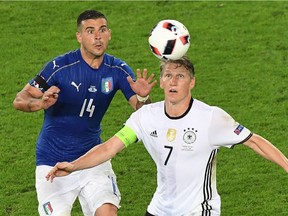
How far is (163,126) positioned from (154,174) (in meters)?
4.58

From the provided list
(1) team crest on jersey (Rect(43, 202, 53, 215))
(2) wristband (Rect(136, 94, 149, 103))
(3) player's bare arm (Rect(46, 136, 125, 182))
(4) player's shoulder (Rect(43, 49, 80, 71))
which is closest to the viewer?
(3) player's bare arm (Rect(46, 136, 125, 182))

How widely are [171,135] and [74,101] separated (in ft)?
6.75

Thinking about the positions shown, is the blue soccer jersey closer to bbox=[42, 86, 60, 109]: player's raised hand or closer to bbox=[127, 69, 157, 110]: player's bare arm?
bbox=[127, 69, 157, 110]: player's bare arm

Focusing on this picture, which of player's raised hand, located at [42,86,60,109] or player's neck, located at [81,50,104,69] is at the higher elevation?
player's neck, located at [81,50,104,69]

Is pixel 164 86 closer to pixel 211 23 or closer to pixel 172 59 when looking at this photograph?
pixel 172 59

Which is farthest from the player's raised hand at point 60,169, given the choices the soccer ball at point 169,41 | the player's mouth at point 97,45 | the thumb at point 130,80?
the player's mouth at point 97,45

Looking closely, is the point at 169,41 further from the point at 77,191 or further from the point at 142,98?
the point at 77,191

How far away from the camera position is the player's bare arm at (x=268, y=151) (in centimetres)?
1102

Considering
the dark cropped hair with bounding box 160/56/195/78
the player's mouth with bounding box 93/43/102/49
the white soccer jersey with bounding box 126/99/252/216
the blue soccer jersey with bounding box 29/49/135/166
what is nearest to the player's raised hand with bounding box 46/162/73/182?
the white soccer jersey with bounding box 126/99/252/216

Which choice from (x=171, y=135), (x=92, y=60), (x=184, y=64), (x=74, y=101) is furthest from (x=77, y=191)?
(x=184, y=64)

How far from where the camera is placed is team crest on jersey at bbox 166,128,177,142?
11.2 metres

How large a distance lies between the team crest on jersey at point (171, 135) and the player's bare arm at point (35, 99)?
1.60m

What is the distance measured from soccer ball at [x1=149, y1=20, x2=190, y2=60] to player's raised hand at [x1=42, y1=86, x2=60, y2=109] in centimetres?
116

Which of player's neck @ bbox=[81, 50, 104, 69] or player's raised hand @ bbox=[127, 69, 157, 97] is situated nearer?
player's raised hand @ bbox=[127, 69, 157, 97]
